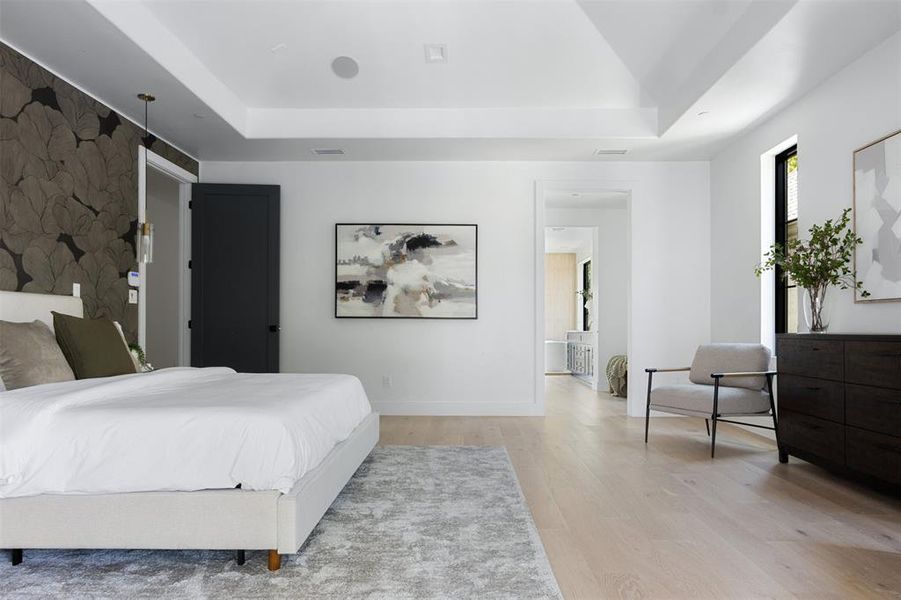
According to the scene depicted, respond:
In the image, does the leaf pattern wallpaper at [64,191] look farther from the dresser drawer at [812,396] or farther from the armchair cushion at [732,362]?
the dresser drawer at [812,396]

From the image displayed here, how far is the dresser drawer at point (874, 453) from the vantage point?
2992 millimetres

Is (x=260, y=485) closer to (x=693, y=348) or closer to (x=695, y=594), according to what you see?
(x=695, y=594)

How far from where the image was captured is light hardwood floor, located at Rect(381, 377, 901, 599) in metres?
2.20

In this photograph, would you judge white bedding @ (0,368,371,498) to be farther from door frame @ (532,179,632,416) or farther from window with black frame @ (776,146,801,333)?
window with black frame @ (776,146,801,333)

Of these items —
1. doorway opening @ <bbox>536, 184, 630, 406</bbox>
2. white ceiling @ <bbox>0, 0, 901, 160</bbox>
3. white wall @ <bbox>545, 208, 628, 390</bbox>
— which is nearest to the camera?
white ceiling @ <bbox>0, 0, 901, 160</bbox>

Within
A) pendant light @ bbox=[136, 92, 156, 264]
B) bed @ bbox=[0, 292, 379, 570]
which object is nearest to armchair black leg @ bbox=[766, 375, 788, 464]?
bed @ bbox=[0, 292, 379, 570]

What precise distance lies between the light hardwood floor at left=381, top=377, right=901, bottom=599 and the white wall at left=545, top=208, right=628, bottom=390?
3.19 metres

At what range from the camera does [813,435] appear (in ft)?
12.1

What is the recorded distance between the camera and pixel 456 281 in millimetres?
6105

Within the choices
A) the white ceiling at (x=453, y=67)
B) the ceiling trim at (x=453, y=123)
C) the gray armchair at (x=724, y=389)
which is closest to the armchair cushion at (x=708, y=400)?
the gray armchair at (x=724, y=389)

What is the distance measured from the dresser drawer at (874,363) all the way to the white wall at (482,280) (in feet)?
9.00

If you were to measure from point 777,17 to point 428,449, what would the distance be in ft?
11.2

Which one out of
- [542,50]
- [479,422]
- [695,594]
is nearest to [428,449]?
[479,422]

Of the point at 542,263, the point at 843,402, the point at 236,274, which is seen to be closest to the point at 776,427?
the point at 843,402
